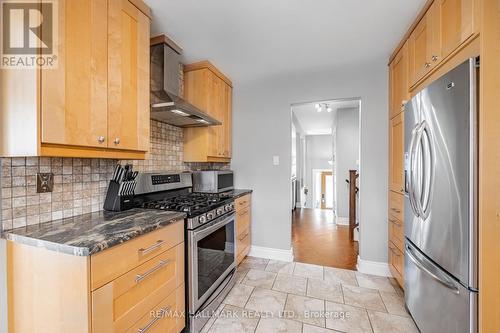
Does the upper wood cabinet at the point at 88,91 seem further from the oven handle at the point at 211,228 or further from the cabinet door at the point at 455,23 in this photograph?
the cabinet door at the point at 455,23

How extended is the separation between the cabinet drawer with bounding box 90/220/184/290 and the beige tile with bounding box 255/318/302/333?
96 cm

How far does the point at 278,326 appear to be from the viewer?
5.40 feet

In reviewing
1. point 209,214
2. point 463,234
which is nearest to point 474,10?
point 463,234

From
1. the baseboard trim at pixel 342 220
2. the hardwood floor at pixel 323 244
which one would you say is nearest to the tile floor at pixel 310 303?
the hardwood floor at pixel 323 244

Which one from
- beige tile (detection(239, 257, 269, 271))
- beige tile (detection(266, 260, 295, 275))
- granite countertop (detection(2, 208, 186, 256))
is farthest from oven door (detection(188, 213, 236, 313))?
beige tile (detection(266, 260, 295, 275))

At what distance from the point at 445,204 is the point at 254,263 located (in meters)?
2.13

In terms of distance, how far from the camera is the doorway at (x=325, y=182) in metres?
3.07

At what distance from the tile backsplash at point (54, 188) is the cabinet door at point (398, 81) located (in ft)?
8.52

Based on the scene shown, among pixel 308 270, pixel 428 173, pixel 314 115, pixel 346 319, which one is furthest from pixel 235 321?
pixel 314 115

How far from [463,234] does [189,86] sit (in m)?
2.74

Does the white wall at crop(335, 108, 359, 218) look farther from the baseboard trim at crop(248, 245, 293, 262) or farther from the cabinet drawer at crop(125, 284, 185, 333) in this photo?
the cabinet drawer at crop(125, 284, 185, 333)

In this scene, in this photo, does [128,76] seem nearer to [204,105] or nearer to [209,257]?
[204,105]

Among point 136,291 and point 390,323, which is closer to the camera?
point 136,291

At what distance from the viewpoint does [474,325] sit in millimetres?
1027
